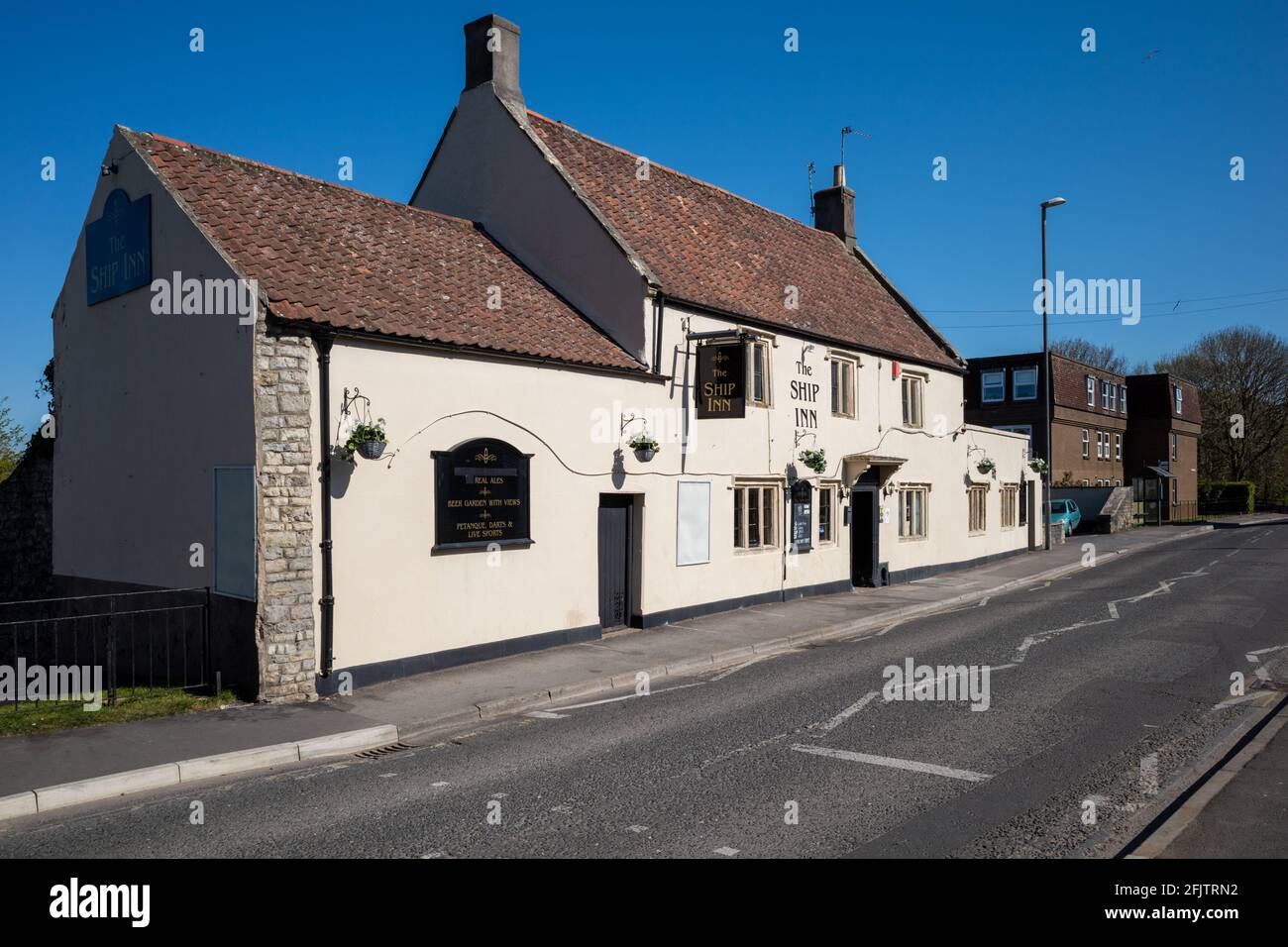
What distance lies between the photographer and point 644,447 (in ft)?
52.2

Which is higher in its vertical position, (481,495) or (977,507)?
(481,495)

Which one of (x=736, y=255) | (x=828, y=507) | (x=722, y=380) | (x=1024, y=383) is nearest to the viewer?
(x=722, y=380)

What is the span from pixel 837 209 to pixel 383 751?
22.7 meters

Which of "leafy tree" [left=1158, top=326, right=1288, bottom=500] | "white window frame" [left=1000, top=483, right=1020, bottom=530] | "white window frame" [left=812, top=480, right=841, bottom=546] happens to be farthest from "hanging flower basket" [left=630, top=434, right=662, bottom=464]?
"leafy tree" [left=1158, top=326, right=1288, bottom=500]

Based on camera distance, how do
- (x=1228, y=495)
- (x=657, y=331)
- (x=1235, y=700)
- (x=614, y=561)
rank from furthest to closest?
(x=1228, y=495) < (x=657, y=331) < (x=614, y=561) < (x=1235, y=700)

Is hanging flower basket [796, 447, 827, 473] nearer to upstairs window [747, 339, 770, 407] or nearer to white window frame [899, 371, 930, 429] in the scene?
upstairs window [747, 339, 770, 407]

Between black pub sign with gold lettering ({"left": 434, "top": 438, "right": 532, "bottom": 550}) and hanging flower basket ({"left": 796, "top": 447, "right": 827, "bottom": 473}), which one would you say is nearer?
black pub sign with gold lettering ({"left": 434, "top": 438, "right": 532, "bottom": 550})

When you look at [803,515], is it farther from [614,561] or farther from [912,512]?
[614,561]

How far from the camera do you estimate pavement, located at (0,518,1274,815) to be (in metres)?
8.64

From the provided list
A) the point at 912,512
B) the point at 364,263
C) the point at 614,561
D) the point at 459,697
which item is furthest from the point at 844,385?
the point at 459,697

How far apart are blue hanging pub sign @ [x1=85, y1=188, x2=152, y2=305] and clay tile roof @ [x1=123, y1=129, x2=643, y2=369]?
2.84ft

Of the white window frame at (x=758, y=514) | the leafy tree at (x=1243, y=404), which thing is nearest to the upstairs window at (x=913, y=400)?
the white window frame at (x=758, y=514)
